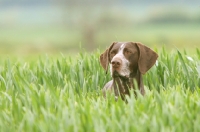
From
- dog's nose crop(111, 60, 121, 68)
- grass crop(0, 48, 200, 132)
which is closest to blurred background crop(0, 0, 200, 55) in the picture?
dog's nose crop(111, 60, 121, 68)

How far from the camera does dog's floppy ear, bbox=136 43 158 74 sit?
20.7 feet

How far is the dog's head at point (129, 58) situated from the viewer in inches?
243

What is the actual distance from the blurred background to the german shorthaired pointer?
726 inches

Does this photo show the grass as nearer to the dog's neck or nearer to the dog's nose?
the dog's neck

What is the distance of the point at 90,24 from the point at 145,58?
23.2 metres

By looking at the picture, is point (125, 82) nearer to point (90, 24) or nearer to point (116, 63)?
point (116, 63)

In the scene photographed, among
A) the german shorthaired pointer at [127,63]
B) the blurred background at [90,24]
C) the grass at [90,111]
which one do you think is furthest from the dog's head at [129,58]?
the blurred background at [90,24]

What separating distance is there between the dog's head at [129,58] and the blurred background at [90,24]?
18.5 metres

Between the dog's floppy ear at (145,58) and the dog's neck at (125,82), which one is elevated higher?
the dog's floppy ear at (145,58)

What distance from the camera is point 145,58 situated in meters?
6.37

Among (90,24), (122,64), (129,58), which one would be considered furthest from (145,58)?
(90,24)

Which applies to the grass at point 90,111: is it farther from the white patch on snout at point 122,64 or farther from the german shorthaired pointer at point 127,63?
the white patch on snout at point 122,64

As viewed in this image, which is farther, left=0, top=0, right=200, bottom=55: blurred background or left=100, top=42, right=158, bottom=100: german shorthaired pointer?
left=0, top=0, right=200, bottom=55: blurred background

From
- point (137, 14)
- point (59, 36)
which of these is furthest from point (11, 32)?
point (137, 14)
